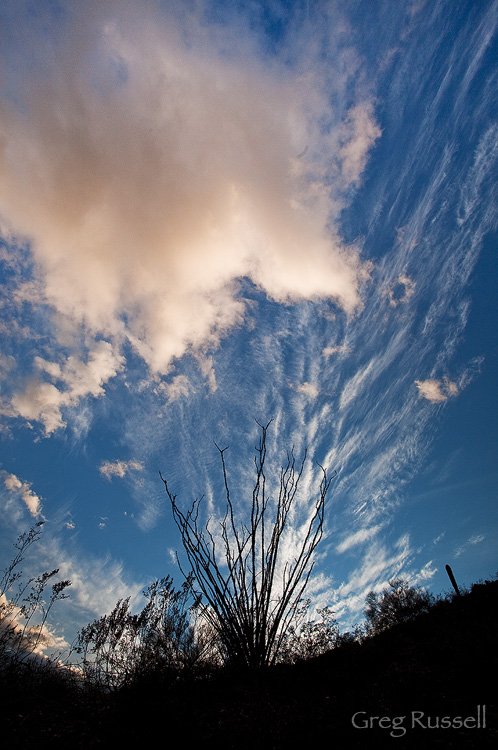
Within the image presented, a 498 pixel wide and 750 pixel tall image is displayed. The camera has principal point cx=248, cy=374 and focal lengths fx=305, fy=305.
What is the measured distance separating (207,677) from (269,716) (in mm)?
1414

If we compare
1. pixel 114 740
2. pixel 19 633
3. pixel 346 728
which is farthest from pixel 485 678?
pixel 19 633

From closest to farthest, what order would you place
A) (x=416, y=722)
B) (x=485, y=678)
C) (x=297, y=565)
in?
(x=416, y=722) → (x=485, y=678) → (x=297, y=565)

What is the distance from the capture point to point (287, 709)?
8.39 ft

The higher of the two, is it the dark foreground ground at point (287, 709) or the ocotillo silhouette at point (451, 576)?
the ocotillo silhouette at point (451, 576)

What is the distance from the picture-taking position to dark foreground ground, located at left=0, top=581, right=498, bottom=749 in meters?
2.02

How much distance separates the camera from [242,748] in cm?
195

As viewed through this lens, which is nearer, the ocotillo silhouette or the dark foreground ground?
the dark foreground ground

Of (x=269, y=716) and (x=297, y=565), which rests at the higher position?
(x=297, y=565)

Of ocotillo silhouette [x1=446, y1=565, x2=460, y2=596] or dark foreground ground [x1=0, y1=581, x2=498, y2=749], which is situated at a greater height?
ocotillo silhouette [x1=446, y1=565, x2=460, y2=596]

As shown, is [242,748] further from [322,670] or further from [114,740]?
[322,670]

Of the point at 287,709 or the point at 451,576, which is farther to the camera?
the point at 451,576

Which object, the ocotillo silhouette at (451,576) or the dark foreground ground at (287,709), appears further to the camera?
the ocotillo silhouette at (451,576)

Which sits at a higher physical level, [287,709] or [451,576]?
[451,576]

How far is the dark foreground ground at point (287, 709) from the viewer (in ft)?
6.62
